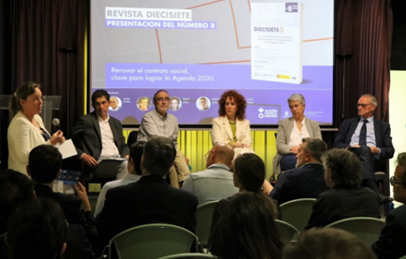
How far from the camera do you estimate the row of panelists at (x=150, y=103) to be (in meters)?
6.99

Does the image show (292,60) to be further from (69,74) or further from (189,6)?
(69,74)

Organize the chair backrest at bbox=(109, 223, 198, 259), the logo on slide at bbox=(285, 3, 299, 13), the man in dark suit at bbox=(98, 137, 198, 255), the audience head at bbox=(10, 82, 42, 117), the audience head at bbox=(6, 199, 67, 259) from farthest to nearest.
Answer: the logo on slide at bbox=(285, 3, 299, 13)
the audience head at bbox=(10, 82, 42, 117)
the man in dark suit at bbox=(98, 137, 198, 255)
the chair backrest at bbox=(109, 223, 198, 259)
the audience head at bbox=(6, 199, 67, 259)

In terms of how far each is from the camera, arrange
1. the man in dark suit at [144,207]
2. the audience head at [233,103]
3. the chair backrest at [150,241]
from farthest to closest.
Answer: the audience head at [233,103]
the man in dark suit at [144,207]
the chair backrest at [150,241]

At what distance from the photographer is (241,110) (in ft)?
21.3

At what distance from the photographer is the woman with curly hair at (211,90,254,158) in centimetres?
629

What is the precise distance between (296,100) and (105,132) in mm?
2182

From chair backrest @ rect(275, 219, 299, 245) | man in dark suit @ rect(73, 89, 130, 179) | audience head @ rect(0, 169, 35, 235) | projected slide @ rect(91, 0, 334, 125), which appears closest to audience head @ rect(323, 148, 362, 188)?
chair backrest @ rect(275, 219, 299, 245)

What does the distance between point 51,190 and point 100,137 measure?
311 centimetres

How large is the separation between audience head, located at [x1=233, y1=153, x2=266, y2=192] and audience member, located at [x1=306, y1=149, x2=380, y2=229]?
348 millimetres

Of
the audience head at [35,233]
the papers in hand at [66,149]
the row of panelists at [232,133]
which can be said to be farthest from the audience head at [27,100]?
the audience head at [35,233]

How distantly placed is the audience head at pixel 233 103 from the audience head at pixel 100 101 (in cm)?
134

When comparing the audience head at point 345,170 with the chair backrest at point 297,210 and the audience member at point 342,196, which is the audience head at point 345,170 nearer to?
the audience member at point 342,196

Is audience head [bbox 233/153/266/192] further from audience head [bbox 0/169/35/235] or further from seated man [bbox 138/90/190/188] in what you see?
seated man [bbox 138/90/190/188]

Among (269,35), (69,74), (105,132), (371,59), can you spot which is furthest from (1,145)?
(371,59)
